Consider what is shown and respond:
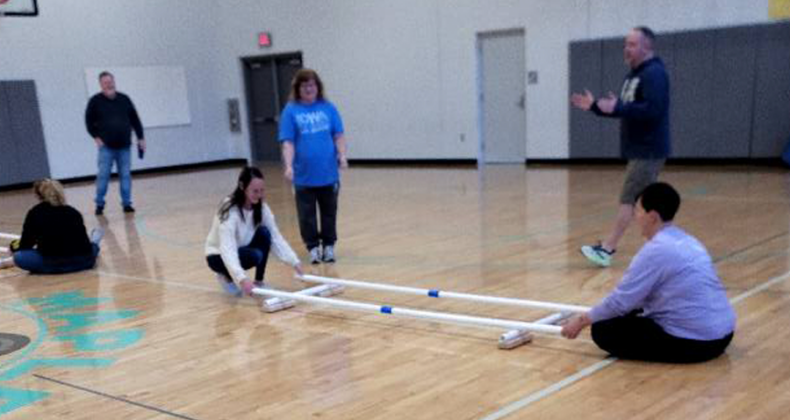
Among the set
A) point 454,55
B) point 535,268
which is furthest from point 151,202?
point 535,268

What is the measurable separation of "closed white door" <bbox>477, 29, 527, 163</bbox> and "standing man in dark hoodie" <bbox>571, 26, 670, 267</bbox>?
319 inches

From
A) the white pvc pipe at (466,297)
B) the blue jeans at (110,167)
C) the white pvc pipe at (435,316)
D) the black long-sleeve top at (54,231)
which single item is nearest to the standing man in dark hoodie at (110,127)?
the blue jeans at (110,167)

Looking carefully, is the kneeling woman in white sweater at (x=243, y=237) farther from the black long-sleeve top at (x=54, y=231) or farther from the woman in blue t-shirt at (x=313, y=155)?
the black long-sleeve top at (x=54, y=231)

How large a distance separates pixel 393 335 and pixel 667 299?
1.45 meters

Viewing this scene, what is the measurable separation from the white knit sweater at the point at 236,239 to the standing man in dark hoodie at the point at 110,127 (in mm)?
4556

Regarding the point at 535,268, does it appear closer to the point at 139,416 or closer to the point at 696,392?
the point at 696,392

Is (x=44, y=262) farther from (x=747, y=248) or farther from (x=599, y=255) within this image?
(x=747, y=248)

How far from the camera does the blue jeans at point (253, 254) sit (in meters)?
4.88

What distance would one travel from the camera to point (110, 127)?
9047mm

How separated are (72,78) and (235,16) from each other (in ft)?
12.9

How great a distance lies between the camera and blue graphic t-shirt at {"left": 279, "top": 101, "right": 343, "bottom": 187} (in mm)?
5586

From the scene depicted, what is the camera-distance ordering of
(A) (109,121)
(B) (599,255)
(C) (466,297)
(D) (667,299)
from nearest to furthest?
(D) (667,299) → (C) (466,297) → (B) (599,255) → (A) (109,121)

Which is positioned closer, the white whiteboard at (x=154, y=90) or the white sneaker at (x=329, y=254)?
the white sneaker at (x=329, y=254)

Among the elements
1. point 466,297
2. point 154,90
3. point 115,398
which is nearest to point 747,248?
point 466,297
